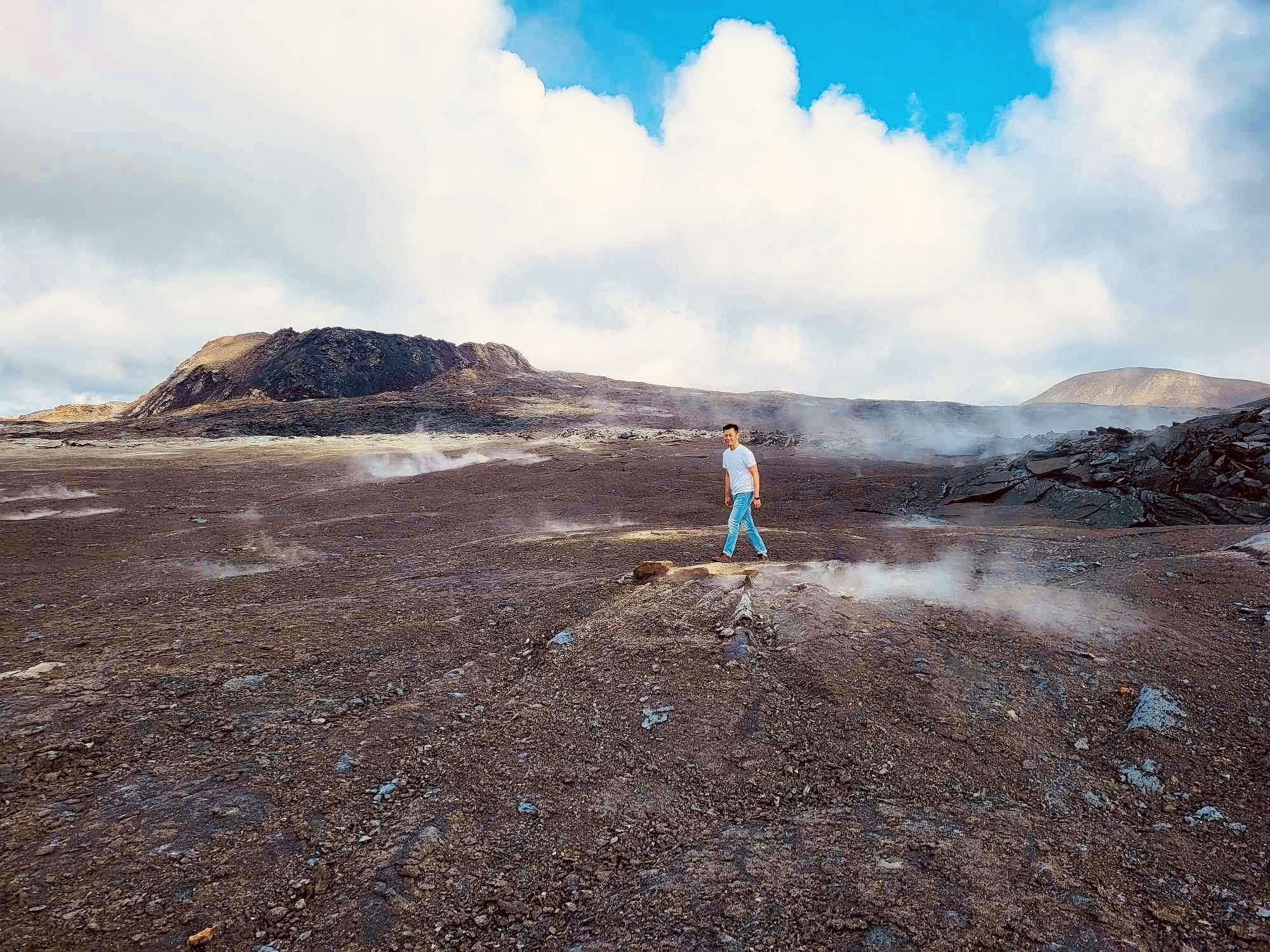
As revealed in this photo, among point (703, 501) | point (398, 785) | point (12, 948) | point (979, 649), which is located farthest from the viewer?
point (703, 501)

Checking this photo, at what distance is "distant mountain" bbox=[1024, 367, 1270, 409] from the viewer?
339 ft

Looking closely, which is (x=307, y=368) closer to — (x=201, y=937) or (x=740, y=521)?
(x=740, y=521)

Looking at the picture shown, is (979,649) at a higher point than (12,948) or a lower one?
higher

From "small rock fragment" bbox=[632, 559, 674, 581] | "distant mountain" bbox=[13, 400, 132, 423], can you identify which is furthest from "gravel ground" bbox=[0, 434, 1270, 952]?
"distant mountain" bbox=[13, 400, 132, 423]

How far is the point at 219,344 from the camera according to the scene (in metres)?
87.9

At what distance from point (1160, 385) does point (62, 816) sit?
155 m

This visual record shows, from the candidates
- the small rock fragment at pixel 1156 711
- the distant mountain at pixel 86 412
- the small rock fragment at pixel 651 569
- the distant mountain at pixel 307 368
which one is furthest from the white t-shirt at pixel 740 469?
the distant mountain at pixel 86 412

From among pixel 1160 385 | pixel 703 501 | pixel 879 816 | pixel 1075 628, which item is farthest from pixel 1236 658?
pixel 1160 385

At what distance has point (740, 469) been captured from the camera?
8688mm

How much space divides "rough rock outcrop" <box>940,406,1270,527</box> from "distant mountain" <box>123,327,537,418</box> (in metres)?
69.4

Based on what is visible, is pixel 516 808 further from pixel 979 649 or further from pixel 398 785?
pixel 979 649

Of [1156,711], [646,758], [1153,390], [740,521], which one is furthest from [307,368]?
[1153,390]

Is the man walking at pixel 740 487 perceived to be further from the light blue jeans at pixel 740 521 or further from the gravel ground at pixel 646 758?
the gravel ground at pixel 646 758

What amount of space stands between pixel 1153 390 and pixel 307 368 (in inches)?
5763
